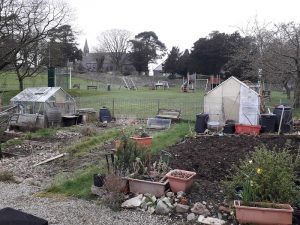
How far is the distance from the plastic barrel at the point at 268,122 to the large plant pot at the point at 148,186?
780 centimetres

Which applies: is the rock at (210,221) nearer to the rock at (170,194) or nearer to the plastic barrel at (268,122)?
the rock at (170,194)

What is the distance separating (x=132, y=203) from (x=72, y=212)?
3.41ft

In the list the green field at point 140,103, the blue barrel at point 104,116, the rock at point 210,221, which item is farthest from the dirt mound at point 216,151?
the blue barrel at point 104,116

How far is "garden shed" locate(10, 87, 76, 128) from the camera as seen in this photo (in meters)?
16.9

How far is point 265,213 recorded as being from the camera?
5.31 m

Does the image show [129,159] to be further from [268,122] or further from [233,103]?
[233,103]

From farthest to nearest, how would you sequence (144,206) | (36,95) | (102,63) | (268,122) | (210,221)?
(102,63) → (36,95) → (268,122) → (144,206) → (210,221)

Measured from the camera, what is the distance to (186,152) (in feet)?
32.1

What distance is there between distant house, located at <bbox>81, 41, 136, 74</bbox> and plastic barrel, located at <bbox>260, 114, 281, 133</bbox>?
68775mm

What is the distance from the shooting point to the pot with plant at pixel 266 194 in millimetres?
5286

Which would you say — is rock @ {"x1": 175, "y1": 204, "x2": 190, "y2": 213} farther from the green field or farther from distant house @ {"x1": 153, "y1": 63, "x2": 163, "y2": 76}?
distant house @ {"x1": 153, "y1": 63, "x2": 163, "y2": 76}

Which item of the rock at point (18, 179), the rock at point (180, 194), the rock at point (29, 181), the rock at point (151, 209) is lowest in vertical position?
the rock at point (18, 179)

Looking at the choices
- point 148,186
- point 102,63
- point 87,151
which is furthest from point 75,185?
point 102,63

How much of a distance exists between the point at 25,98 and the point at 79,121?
2.83 m
